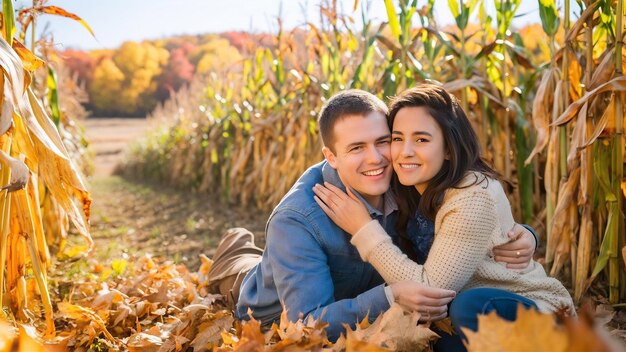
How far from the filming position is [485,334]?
2.87 feet

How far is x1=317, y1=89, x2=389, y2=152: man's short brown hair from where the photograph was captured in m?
2.11

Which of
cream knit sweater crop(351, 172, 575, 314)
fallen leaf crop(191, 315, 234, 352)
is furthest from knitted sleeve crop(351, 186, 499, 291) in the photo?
fallen leaf crop(191, 315, 234, 352)

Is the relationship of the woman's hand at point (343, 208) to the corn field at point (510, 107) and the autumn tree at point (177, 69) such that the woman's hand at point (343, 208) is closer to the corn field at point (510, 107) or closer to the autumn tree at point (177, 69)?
the corn field at point (510, 107)

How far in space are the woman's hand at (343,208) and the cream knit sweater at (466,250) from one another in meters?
0.04

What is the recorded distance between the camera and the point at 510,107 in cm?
362

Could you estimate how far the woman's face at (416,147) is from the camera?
205 cm

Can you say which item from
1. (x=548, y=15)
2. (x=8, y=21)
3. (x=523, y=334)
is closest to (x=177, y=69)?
(x=548, y=15)

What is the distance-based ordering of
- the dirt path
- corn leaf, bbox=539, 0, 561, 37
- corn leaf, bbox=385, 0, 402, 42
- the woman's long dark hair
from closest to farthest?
the woman's long dark hair < corn leaf, bbox=539, 0, 561, 37 < corn leaf, bbox=385, 0, 402, 42 < the dirt path

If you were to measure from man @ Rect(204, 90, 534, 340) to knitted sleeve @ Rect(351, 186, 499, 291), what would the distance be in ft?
0.22

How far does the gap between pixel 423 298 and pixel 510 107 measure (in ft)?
6.91

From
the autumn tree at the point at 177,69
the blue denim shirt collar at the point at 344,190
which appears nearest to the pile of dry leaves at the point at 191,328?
the blue denim shirt collar at the point at 344,190

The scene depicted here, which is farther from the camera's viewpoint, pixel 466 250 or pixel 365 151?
pixel 365 151

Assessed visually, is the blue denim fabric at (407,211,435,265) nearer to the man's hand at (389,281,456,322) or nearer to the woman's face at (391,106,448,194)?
the woman's face at (391,106,448,194)

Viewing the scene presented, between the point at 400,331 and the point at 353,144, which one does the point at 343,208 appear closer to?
the point at 353,144
